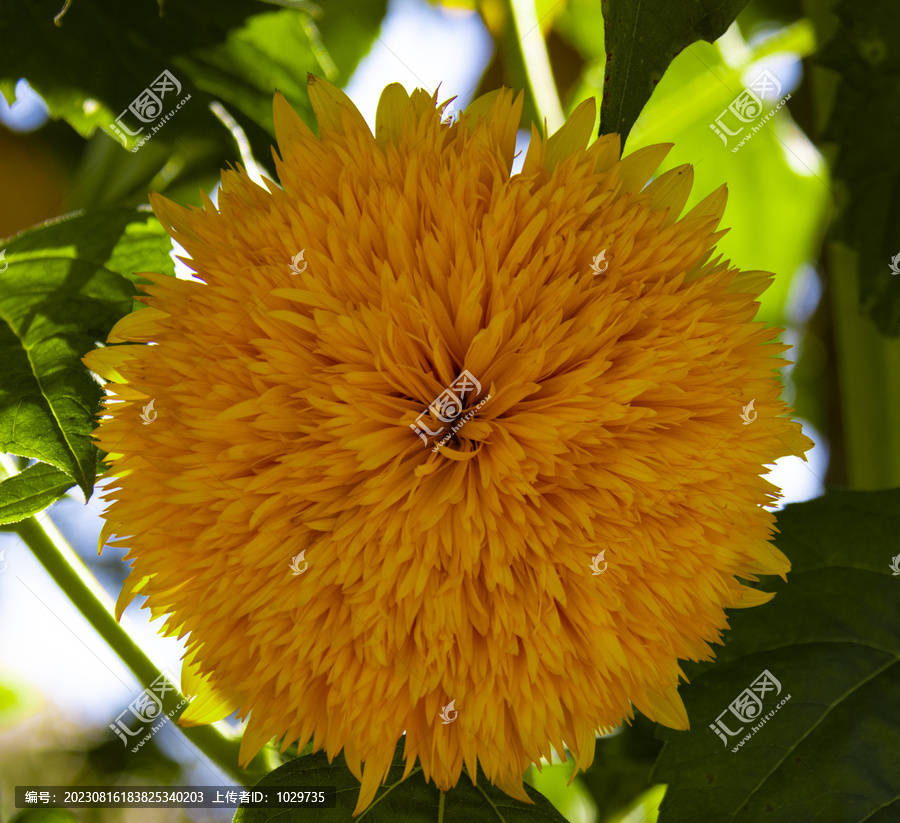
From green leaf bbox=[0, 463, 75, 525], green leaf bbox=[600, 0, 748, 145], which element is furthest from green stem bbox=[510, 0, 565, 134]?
green leaf bbox=[0, 463, 75, 525]

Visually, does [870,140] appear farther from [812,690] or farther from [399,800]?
[399,800]

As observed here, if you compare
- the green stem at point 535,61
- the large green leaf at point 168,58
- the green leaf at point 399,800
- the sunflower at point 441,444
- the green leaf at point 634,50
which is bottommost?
the green leaf at point 399,800

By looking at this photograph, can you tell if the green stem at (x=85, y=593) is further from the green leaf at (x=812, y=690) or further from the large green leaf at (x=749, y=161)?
the large green leaf at (x=749, y=161)

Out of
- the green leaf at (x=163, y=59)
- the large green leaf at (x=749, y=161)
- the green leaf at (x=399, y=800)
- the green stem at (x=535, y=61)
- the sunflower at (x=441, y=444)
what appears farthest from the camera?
the large green leaf at (x=749, y=161)

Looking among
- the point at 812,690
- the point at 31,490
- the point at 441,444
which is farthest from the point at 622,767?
the point at 31,490

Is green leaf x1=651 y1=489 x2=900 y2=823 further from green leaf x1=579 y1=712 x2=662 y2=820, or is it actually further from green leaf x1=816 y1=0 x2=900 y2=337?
green leaf x1=816 y1=0 x2=900 y2=337

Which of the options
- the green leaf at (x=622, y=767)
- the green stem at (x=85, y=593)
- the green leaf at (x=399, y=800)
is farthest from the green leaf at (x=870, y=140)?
the green stem at (x=85, y=593)

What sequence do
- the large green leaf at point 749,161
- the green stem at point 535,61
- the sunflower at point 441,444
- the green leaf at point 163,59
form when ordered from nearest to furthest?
1. the sunflower at point 441,444
2. the green leaf at point 163,59
3. the green stem at point 535,61
4. the large green leaf at point 749,161

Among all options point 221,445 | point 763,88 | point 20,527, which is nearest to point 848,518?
point 763,88
